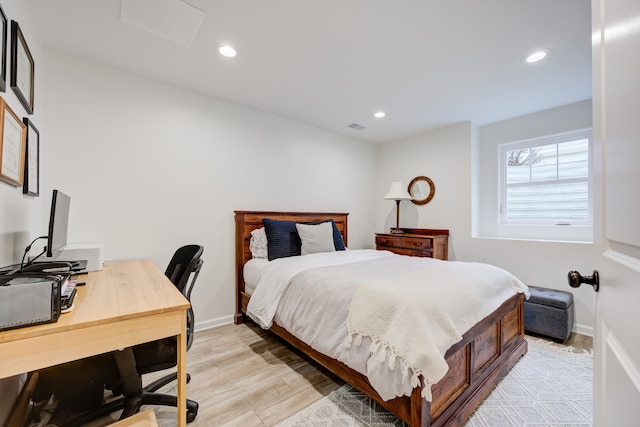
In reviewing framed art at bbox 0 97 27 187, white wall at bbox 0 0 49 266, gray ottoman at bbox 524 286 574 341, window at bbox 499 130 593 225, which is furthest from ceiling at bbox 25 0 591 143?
gray ottoman at bbox 524 286 574 341

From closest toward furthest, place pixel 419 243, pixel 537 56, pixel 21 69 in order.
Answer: pixel 21 69, pixel 537 56, pixel 419 243

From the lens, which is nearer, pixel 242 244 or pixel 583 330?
pixel 583 330

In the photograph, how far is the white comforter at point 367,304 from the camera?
134 cm

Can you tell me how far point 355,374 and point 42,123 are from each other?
117 inches

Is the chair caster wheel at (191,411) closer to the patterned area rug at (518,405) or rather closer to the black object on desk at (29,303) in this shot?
the patterned area rug at (518,405)

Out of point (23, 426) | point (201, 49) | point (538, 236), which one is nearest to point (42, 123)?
point (201, 49)

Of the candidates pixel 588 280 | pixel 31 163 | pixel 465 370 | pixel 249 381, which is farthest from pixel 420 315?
pixel 31 163

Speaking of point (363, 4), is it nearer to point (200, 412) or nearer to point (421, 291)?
point (421, 291)

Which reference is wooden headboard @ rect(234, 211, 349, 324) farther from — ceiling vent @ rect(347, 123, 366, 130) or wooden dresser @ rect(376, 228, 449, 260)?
wooden dresser @ rect(376, 228, 449, 260)

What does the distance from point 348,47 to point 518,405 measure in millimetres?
2766

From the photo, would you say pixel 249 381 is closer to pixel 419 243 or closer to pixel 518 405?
pixel 518 405

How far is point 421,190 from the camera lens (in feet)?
13.5

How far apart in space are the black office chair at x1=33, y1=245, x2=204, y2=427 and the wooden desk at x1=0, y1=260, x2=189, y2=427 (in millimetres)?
320

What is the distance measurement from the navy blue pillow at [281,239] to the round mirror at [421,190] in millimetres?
2132
